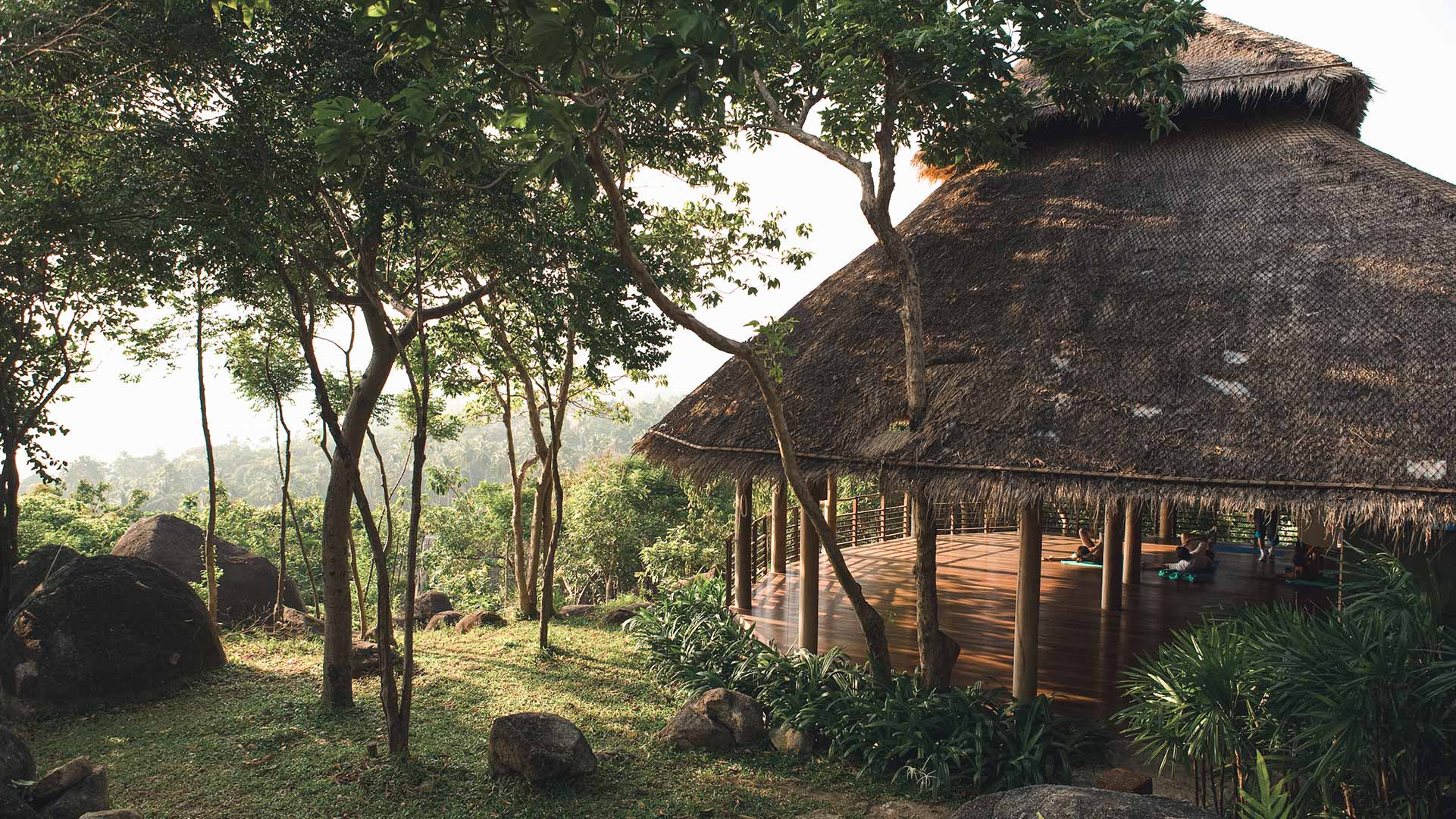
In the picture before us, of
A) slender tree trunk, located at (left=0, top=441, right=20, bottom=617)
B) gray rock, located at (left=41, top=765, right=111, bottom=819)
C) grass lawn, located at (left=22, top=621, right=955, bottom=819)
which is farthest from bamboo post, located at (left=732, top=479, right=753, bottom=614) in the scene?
slender tree trunk, located at (left=0, top=441, right=20, bottom=617)

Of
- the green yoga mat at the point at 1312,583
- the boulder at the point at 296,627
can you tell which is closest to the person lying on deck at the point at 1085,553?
the green yoga mat at the point at 1312,583

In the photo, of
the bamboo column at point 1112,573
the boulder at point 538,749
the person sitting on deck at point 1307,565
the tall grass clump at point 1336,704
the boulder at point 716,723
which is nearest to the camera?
the tall grass clump at point 1336,704

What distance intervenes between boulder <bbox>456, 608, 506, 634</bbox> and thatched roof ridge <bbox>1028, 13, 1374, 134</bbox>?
915 cm

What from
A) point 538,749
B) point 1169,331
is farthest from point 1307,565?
point 538,749

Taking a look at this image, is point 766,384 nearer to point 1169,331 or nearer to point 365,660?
point 1169,331

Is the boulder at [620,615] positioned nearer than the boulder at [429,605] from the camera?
Yes

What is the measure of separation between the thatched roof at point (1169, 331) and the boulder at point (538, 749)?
2551 mm

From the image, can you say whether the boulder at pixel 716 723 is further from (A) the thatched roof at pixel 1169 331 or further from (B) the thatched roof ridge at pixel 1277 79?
(B) the thatched roof ridge at pixel 1277 79

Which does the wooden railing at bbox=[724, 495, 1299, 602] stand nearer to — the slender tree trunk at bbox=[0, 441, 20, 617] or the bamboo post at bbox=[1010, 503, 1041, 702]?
the bamboo post at bbox=[1010, 503, 1041, 702]

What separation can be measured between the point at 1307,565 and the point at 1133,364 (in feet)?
18.0

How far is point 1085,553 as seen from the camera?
39.2 feet

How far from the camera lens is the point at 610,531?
18.0 metres

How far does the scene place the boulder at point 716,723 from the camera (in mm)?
6762

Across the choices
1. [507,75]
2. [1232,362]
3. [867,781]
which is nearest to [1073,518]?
[1232,362]
